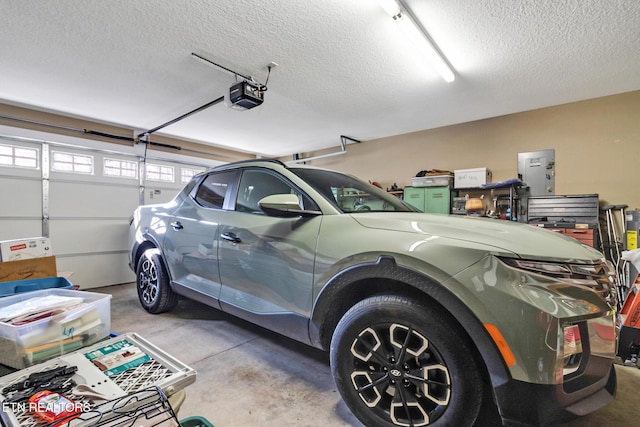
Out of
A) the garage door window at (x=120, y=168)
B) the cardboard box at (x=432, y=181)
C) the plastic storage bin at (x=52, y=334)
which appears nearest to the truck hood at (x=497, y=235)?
the plastic storage bin at (x=52, y=334)

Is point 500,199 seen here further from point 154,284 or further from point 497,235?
point 154,284

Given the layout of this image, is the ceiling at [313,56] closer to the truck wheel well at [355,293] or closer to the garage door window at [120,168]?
the garage door window at [120,168]

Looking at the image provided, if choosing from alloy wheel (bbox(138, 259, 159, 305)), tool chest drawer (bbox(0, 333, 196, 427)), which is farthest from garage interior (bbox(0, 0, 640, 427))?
alloy wheel (bbox(138, 259, 159, 305))

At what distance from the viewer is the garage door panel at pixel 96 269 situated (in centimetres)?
429

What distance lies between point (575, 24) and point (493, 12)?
0.73 metres

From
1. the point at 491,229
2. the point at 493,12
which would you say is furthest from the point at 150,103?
the point at 491,229

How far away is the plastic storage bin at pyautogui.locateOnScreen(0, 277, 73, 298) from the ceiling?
2.01 metres

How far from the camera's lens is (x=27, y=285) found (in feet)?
5.11

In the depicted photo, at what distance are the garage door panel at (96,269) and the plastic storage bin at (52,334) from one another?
4041 millimetres

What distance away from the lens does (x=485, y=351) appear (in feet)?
3.49

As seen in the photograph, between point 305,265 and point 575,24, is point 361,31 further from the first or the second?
point 305,265

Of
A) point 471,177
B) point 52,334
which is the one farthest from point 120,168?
point 471,177

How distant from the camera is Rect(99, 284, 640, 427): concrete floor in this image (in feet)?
4.82

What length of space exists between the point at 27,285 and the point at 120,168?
400 centimetres
